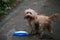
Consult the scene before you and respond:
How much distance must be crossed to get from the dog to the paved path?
32cm

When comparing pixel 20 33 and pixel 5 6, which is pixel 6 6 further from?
pixel 20 33

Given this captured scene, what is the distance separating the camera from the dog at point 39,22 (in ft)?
25.0

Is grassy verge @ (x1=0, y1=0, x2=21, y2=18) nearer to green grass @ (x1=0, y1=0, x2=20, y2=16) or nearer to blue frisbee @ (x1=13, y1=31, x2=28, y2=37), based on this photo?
green grass @ (x1=0, y1=0, x2=20, y2=16)

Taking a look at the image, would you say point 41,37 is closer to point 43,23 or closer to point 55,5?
point 43,23

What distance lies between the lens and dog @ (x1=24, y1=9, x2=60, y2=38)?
762 cm

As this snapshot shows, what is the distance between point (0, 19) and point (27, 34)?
92.7 inches

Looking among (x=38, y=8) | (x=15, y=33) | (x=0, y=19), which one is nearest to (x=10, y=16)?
(x=0, y=19)

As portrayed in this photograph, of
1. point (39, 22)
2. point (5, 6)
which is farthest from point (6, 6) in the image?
point (39, 22)

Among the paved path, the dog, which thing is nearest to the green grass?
the paved path

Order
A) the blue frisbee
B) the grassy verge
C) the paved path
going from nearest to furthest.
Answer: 1. the blue frisbee
2. the paved path
3. the grassy verge

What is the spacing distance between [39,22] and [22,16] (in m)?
3.02

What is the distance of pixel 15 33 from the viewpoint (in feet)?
27.1

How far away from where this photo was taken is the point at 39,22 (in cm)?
774

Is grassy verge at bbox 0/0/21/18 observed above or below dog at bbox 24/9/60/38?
above
